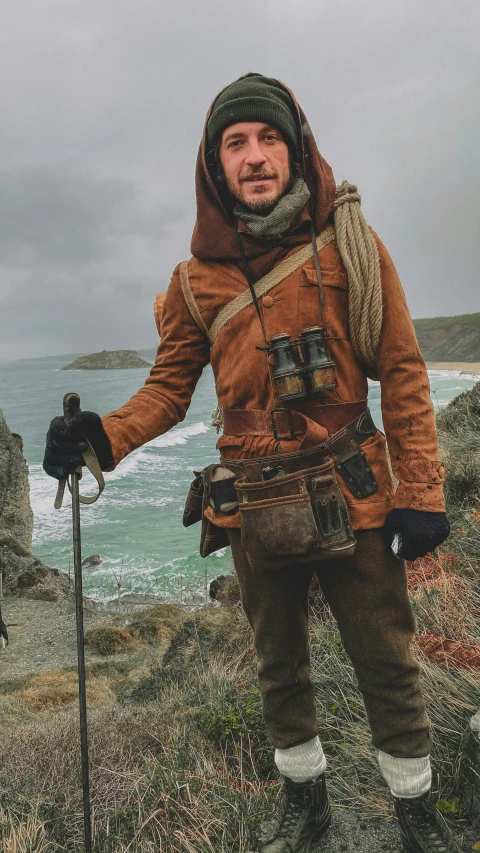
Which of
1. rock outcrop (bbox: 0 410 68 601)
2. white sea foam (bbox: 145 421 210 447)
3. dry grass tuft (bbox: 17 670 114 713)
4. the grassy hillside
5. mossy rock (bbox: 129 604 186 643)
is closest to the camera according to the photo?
dry grass tuft (bbox: 17 670 114 713)

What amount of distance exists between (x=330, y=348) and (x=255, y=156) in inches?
27.5

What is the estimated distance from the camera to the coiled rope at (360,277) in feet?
6.40

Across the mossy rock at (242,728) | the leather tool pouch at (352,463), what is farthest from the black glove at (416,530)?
the mossy rock at (242,728)

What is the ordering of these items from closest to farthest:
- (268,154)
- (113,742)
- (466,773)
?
(268,154) < (466,773) < (113,742)

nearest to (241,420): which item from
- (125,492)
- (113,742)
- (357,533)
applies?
(357,533)

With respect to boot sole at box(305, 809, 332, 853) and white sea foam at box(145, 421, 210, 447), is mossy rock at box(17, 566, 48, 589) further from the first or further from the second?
white sea foam at box(145, 421, 210, 447)

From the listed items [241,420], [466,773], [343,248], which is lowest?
[466,773]

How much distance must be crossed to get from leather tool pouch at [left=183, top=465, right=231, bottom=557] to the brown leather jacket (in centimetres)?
13

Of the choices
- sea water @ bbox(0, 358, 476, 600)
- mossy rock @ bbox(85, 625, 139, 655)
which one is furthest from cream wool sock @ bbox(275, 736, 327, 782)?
mossy rock @ bbox(85, 625, 139, 655)

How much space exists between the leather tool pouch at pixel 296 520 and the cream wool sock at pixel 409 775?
744 mm

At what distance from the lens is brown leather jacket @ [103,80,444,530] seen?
195cm

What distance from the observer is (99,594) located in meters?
13.3

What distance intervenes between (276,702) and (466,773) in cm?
78

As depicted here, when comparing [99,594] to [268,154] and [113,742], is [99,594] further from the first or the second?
[268,154]
